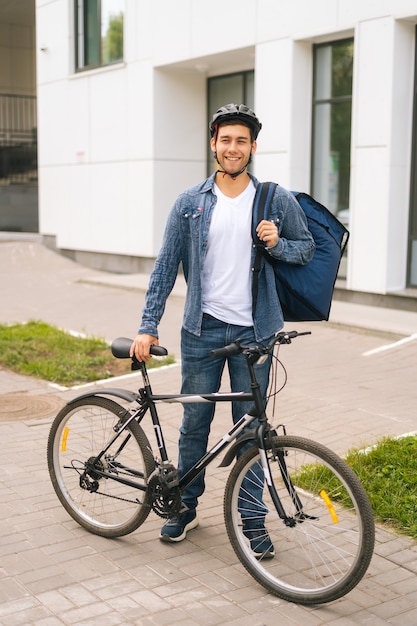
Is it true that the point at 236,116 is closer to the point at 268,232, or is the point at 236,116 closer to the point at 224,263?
the point at 268,232

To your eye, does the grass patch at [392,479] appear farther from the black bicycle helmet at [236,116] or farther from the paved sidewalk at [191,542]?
the black bicycle helmet at [236,116]

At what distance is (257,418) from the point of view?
395cm

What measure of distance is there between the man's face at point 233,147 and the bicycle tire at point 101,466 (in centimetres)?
133

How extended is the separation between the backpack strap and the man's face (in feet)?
0.51

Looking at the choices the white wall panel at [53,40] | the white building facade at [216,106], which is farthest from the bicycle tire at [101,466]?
the white wall panel at [53,40]

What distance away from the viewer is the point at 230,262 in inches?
164

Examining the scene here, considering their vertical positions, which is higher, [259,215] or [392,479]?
[259,215]

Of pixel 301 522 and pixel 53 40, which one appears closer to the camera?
pixel 301 522

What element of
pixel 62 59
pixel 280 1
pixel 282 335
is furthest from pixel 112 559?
pixel 62 59

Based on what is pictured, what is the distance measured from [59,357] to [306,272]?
16.9 ft

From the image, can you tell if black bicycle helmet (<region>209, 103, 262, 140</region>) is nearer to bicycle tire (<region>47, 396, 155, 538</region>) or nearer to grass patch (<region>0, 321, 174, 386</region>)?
bicycle tire (<region>47, 396, 155, 538</region>)

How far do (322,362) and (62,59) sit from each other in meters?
11.7

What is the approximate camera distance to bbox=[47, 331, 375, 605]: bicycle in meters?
3.74

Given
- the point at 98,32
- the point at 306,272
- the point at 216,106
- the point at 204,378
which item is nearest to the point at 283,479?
the point at 204,378
